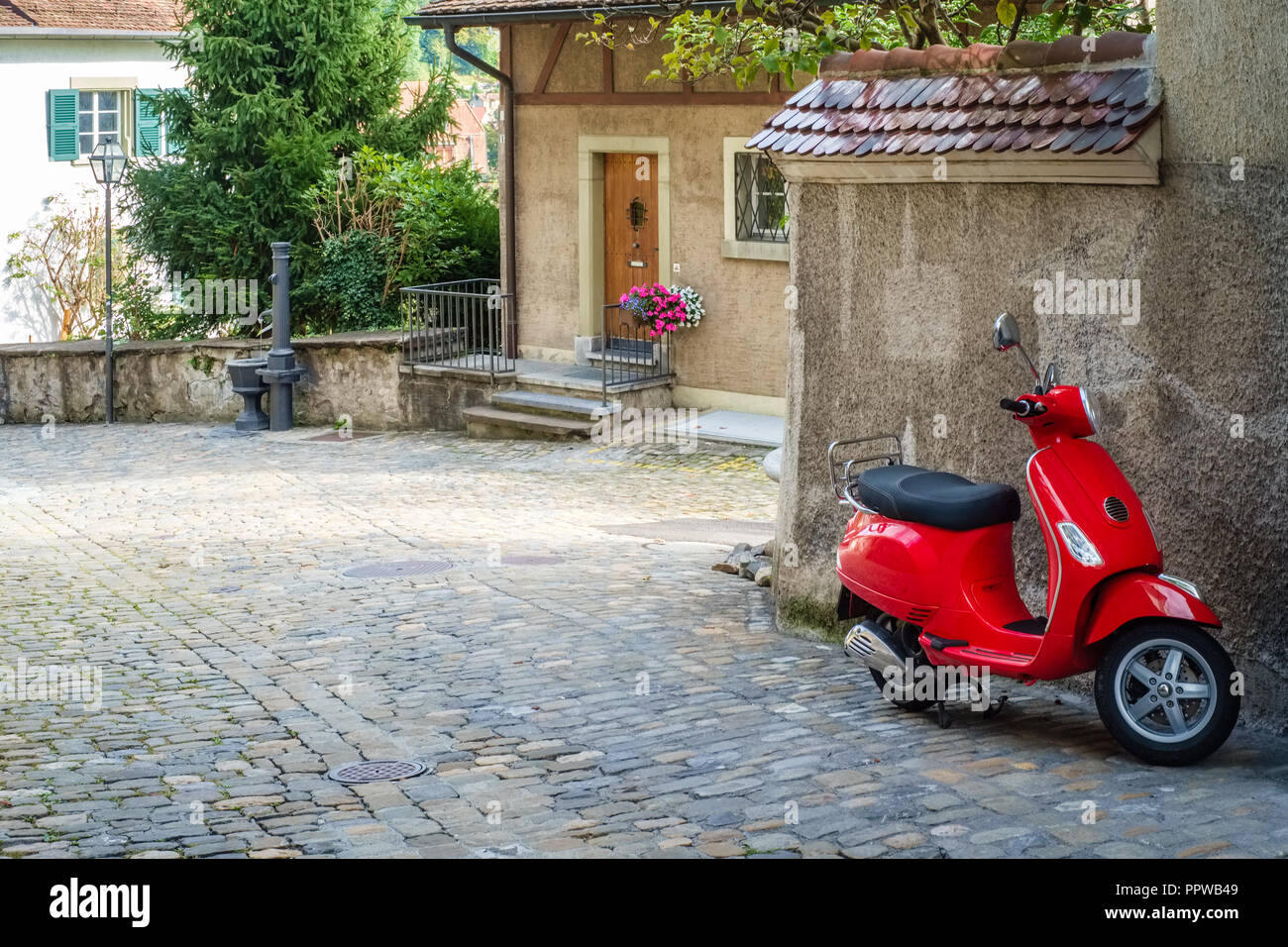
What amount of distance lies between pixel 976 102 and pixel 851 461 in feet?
5.90

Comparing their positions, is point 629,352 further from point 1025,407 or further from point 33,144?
point 33,144

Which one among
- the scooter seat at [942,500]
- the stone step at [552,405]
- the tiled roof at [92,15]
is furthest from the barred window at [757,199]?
the tiled roof at [92,15]

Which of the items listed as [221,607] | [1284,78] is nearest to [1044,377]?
[1284,78]

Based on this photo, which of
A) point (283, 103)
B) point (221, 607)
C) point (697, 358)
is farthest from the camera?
point (283, 103)

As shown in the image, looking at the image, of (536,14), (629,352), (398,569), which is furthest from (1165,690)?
(536,14)

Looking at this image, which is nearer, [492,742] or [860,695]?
[492,742]

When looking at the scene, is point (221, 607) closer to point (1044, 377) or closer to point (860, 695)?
point (860, 695)

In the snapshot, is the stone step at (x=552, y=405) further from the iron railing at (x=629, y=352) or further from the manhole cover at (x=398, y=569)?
the manhole cover at (x=398, y=569)

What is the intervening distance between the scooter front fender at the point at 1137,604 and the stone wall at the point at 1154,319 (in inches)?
26.6

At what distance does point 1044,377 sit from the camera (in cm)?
684

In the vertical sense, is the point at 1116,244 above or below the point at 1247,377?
above

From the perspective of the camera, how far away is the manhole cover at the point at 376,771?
6.56 m

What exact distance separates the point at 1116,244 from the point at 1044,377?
0.76 meters

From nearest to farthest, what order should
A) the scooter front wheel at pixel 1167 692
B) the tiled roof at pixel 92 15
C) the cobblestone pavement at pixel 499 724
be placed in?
the cobblestone pavement at pixel 499 724
the scooter front wheel at pixel 1167 692
the tiled roof at pixel 92 15
